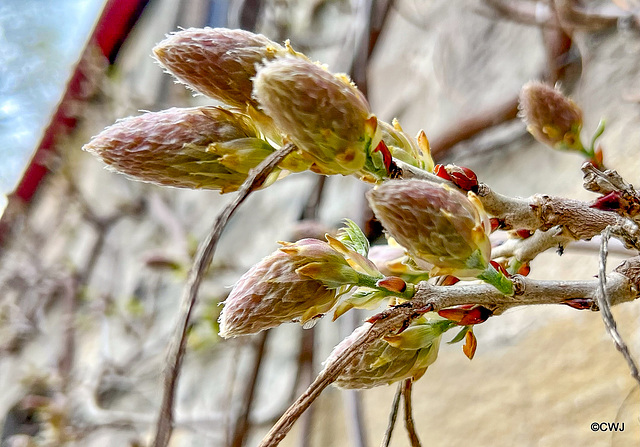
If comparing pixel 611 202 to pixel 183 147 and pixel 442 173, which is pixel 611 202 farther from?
pixel 183 147

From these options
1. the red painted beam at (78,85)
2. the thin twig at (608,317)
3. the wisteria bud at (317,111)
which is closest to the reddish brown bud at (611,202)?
the thin twig at (608,317)

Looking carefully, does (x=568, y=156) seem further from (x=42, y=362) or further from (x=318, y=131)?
(x=42, y=362)

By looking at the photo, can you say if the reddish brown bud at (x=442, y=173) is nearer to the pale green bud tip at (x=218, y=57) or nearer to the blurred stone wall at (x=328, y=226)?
the pale green bud tip at (x=218, y=57)

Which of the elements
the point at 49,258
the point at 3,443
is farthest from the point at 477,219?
the point at 49,258

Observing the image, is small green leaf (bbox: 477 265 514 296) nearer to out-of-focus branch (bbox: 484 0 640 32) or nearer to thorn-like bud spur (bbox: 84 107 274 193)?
thorn-like bud spur (bbox: 84 107 274 193)

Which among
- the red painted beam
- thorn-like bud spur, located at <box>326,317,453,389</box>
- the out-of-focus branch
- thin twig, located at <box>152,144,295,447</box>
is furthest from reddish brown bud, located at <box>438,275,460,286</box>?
the red painted beam
